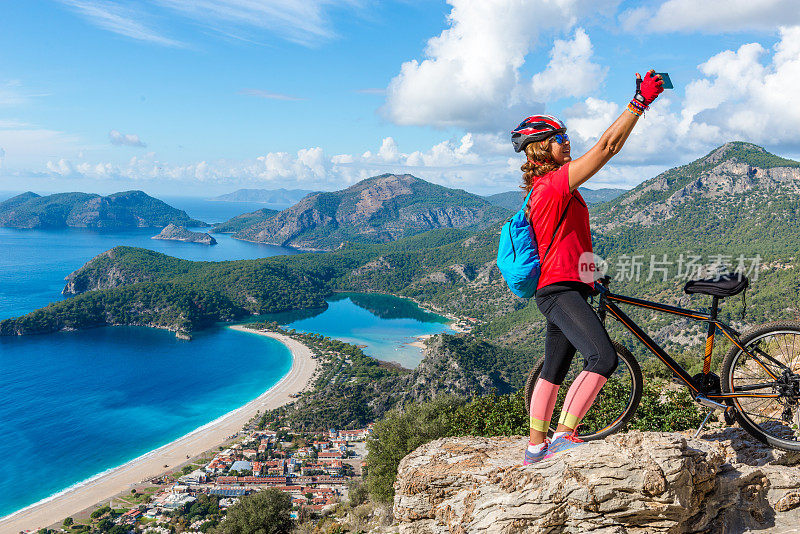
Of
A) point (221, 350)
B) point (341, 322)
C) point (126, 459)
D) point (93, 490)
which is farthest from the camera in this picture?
point (341, 322)

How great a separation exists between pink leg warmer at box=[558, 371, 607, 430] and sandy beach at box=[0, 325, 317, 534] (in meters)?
46.5

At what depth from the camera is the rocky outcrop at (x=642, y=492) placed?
343cm

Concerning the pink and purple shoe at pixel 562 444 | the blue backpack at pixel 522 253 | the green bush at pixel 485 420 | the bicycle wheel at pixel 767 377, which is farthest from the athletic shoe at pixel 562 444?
the green bush at pixel 485 420

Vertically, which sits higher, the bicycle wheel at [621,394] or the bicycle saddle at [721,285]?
the bicycle saddle at [721,285]

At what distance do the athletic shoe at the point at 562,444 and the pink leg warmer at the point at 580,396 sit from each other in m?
0.15

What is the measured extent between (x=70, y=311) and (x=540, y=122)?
12283cm

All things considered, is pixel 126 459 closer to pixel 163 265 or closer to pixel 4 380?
pixel 4 380

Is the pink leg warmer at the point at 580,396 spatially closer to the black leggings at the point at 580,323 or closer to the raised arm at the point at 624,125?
the black leggings at the point at 580,323

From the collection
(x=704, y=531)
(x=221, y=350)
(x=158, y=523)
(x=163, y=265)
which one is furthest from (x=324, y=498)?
(x=163, y=265)

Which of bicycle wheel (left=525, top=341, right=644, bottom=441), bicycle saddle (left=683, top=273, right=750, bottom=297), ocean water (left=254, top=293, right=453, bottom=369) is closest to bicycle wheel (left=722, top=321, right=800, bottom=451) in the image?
bicycle saddle (left=683, top=273, right=750, bottom=297)

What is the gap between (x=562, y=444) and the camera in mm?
3900

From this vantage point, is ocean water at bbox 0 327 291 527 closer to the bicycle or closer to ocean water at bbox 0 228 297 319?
ocean water at bbox 0 228 297 319

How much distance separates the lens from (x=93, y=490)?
40.2 metres

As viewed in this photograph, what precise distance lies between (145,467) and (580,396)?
2058 inches
